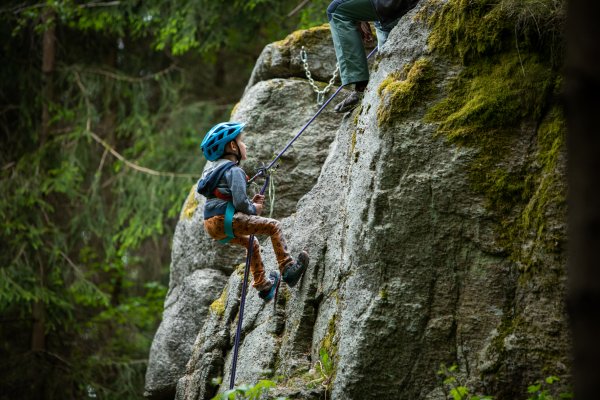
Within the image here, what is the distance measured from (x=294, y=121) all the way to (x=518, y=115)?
383 cm

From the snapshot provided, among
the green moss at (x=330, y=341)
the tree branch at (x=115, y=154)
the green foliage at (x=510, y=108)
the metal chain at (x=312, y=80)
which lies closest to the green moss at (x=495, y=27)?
the green foliage at (x=510, y=108)

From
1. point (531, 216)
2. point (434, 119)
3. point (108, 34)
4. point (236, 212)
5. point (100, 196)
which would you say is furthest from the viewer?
point (108, 34)

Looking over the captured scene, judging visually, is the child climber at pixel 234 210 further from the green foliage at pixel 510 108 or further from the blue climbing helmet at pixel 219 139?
the green foliage at pixel 510 108

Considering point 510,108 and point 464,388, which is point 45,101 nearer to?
point 510,108

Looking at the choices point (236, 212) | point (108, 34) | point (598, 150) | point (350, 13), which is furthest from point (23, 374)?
point (598, 150)

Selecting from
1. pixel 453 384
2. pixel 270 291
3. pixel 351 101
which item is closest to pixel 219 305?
pixel 270 291

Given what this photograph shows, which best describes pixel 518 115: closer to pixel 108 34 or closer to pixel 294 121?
pixel 294 121

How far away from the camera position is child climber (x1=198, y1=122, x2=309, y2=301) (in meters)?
6.30

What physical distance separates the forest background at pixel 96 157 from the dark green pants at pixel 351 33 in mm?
6348

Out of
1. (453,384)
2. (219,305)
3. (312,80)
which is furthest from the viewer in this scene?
(312,80)

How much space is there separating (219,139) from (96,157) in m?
9.89

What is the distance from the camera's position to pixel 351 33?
21.4 ft

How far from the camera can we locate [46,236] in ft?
48.6

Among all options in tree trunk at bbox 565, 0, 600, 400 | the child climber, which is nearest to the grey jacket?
the child climber
